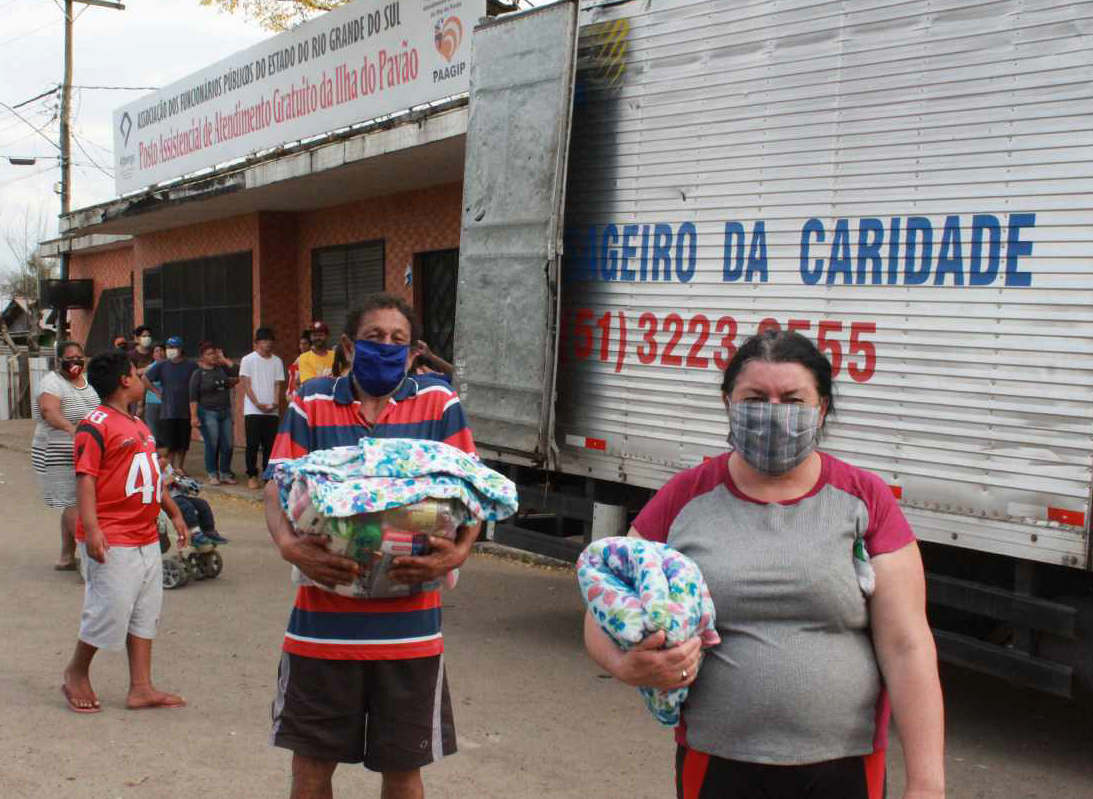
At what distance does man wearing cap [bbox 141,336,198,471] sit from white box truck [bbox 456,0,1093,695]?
807 centimetres

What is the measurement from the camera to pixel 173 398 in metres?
14.5

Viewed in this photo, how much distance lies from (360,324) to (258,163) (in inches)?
462

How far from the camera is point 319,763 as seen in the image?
3.37 meters

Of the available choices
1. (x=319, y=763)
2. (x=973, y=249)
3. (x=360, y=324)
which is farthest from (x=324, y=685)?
(x=973, y=249)

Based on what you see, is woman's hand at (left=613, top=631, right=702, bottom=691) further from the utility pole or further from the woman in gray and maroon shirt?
the utility pole

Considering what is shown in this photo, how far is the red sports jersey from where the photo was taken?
564 centimetres

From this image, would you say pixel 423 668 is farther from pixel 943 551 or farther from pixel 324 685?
pixel 943 551

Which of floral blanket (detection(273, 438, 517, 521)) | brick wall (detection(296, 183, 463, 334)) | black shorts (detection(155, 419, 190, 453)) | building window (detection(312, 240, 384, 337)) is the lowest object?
black shorts (detection(155, 419, 190, 453))

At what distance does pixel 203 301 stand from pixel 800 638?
17.8 meters

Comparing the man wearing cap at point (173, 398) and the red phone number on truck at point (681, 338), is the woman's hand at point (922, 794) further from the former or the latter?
the man wearing cap at point (173, 398)

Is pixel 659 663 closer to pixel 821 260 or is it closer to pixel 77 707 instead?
pixel 821 260

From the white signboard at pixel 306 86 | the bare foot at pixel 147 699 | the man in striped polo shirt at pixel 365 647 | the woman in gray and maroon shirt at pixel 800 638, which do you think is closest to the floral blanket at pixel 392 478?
the man in striped polo shirt at pixel 365 647

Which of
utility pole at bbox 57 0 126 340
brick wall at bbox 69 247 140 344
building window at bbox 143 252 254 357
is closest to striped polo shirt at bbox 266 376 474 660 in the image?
building window at bbox 143 252 254 357

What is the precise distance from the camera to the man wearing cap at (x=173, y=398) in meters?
14.5
